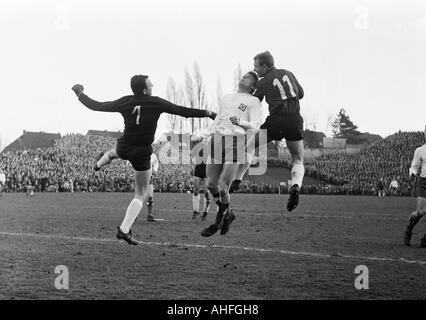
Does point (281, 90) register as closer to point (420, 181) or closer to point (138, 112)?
point (138, 112)

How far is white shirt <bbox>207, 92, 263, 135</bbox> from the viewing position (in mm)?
5875

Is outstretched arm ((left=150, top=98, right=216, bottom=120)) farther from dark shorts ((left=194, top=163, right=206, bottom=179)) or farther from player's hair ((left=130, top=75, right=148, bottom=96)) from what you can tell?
dark shorts ((left=194, top=163, right=206, bottom=179))

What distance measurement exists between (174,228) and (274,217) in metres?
6.29

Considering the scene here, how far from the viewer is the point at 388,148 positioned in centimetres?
4784

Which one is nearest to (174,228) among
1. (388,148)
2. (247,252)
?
Result: (247,252)

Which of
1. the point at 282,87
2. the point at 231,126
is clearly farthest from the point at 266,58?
the point at 231,126

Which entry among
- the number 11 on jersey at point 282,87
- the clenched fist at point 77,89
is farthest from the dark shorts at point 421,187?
the clenched fist at point 77,89

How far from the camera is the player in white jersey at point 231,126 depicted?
5.82 meters

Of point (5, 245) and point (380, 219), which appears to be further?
point (380, 219)

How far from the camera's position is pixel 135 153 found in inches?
260

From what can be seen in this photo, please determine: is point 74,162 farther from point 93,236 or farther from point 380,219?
point 380,219

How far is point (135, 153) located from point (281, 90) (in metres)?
1.95

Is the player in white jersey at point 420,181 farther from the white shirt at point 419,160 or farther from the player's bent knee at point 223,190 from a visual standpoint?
the player's bent knee at point 223,190
